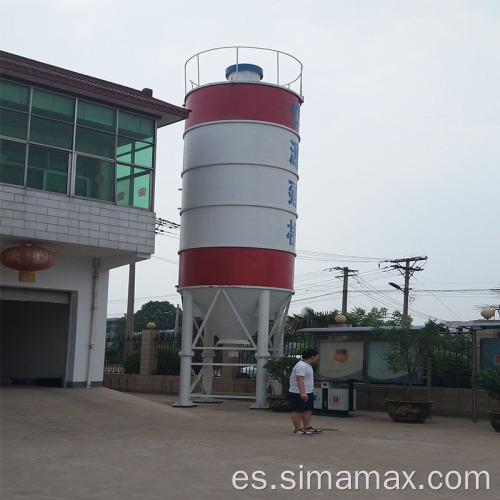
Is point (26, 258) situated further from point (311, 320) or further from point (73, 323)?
point (311, 320)

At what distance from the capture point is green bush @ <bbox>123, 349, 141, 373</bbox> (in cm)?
2777

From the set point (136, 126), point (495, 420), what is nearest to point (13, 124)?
point (136, 126)

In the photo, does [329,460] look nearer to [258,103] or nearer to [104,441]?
[104,441]

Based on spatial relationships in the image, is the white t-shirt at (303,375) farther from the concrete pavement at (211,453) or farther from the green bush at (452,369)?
the green bush at (452,369)

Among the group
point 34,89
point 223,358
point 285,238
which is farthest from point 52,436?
point 223,358

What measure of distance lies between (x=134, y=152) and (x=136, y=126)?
705mm

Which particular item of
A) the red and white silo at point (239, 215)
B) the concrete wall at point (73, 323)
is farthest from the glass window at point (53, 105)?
the red and white silo at point (239, 215)

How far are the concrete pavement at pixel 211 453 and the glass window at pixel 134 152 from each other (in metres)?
5.84

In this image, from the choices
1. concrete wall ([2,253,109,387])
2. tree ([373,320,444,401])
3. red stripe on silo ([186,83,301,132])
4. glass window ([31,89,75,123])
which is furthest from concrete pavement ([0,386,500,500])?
red stripe on silo ([186,83,301,132])

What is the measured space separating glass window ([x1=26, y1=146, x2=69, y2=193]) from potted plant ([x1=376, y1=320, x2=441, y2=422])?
8548 mm

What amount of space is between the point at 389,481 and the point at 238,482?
1.82 metres

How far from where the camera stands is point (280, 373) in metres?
18.4

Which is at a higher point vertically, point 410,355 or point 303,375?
point 410,355

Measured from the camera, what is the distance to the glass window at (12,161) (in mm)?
15281
